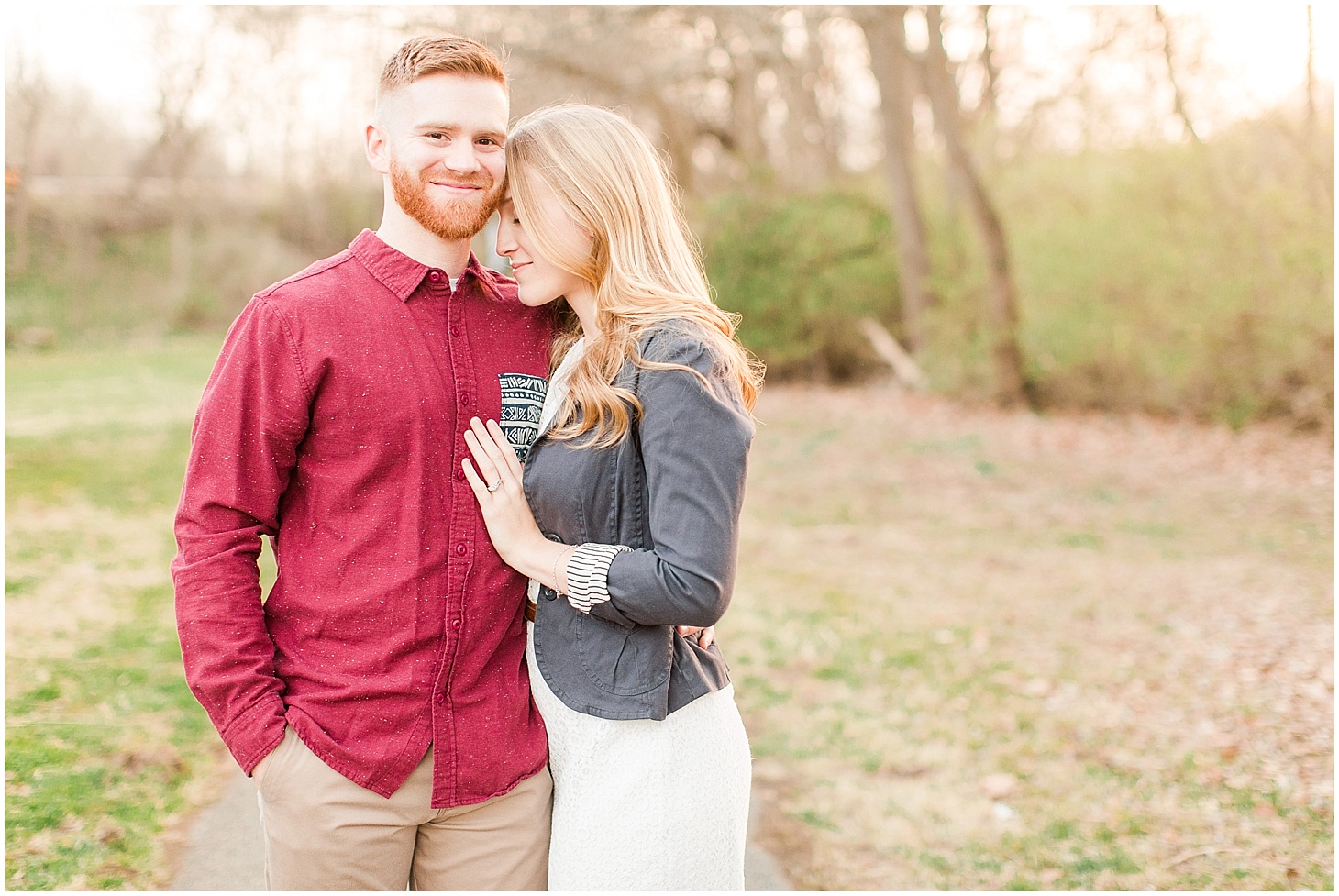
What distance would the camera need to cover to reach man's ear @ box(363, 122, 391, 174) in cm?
235

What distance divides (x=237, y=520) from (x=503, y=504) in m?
0.51

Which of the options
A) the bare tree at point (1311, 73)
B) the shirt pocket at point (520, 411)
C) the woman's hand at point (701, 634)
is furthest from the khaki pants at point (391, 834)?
the bare tree at point (1311, 73)

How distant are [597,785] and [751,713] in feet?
10.7

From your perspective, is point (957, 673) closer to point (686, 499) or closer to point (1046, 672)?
point (1046, 672)

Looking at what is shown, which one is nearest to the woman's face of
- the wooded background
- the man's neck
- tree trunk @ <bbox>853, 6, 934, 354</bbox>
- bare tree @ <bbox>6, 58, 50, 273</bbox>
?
the man's neck

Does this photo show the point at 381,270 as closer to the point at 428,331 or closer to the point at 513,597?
the point at 428,331

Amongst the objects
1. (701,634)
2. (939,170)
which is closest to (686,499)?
(701,634)

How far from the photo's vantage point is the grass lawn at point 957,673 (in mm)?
4090

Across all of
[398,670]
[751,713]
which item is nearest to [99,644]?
[751,713]

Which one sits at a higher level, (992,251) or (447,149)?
(992,251)

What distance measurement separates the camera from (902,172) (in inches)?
631

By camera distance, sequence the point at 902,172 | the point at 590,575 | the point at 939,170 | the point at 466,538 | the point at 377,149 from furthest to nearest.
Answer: the point at 939,170, the point at 902,172, the point at 377,149, the point at 466,538, the point at 590,575

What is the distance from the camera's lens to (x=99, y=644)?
600 centimetres

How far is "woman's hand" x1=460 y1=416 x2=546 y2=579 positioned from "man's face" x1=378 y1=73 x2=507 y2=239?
454mm
